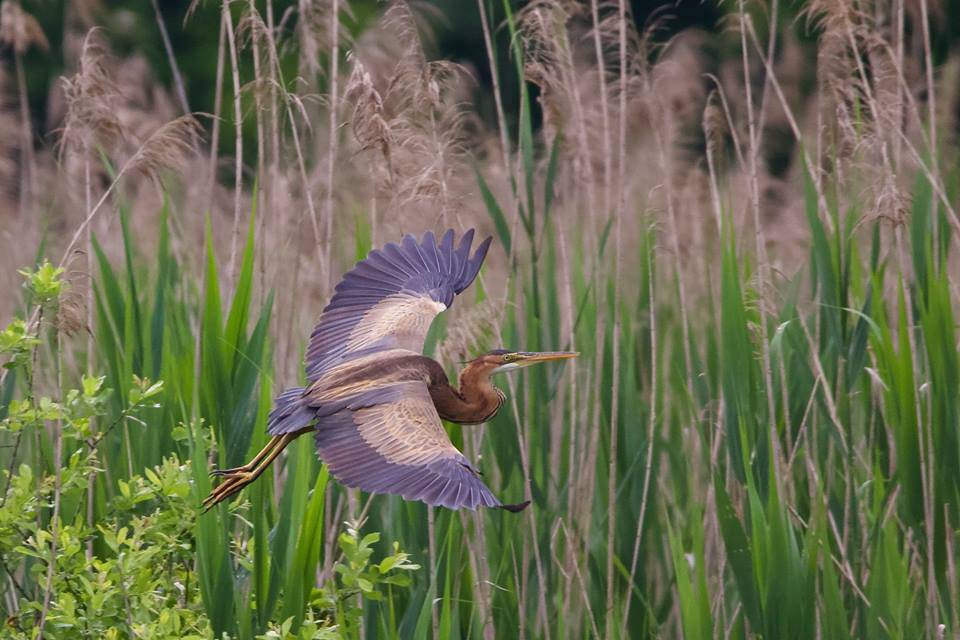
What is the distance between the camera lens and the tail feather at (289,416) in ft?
8.90

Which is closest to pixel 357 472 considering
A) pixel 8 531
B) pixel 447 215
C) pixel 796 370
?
pixel 8 531

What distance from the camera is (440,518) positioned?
2.98 meters

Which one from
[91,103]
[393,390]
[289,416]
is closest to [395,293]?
[393,390]

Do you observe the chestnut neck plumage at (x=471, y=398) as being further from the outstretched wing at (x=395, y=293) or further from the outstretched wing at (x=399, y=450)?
the outstretched wing at (x=395, y=293)

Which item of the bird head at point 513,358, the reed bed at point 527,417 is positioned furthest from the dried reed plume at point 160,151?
the bird head at point 513,358

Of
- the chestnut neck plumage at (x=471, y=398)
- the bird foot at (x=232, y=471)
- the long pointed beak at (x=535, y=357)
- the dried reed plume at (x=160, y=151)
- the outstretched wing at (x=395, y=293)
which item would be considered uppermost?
the dried reed plume at (x=160, y=151)

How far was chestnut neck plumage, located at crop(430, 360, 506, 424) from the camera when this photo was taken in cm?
303

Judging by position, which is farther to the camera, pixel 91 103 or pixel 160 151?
pixel 91 103

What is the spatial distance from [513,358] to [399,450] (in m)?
0.53

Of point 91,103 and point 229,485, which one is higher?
point 91,103

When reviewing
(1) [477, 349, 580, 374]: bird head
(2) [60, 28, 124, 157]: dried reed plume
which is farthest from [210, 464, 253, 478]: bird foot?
(2) [60, 28, 124, 157]: dried reed plume

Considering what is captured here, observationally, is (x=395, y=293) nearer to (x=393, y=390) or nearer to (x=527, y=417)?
(x=527, y=417)

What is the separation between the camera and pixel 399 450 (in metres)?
2.67

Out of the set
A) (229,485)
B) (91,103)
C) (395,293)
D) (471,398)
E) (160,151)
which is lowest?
(229,485)
